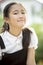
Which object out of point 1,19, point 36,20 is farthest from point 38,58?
point 1,19

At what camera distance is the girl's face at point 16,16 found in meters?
1.58

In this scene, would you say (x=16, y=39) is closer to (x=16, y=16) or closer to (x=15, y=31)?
(x=15, y=31)

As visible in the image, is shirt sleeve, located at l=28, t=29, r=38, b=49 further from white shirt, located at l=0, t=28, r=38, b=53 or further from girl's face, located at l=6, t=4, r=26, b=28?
girl's face, located at l=6, t=4, r=26, b=28

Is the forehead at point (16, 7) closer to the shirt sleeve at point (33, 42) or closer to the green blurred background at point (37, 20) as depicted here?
the green blurred background at point (37, 20)

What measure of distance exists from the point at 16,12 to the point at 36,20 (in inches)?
6.0

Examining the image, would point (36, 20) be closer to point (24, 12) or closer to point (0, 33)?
point (24, 12)

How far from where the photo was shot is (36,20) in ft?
5.28

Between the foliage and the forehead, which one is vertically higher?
the forehead

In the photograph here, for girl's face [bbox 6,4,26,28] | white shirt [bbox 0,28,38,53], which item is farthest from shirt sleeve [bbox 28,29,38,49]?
girl's face [bbox 6,4,26,28]

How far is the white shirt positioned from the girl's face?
78mm

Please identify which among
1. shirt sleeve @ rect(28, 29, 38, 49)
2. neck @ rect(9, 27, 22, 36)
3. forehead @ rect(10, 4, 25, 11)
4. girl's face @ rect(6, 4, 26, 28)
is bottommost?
shirt sleeve @ rect(28, 29, 38, 49)

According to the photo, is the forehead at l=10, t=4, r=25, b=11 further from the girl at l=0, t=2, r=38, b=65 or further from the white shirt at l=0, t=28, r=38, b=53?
the white shirt at l=0, t=28, r=38, b=53

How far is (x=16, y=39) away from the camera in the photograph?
161cm

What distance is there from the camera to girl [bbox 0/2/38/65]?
1.58 m
